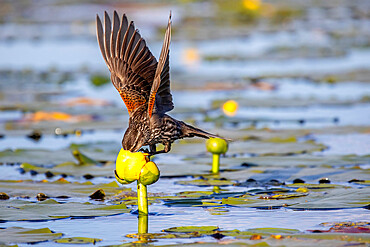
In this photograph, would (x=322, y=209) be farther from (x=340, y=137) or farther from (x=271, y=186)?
(x=340, y=137)

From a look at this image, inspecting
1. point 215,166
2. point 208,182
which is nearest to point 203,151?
point 215,166

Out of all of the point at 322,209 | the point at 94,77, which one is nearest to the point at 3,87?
the point at 94,77

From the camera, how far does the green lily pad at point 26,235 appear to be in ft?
17.2

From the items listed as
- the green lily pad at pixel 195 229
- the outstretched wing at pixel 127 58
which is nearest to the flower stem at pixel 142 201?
the green lily pad at pixel 195 229

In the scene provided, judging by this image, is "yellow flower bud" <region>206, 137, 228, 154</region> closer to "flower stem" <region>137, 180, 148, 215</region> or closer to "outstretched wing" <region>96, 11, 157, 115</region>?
"outstretched wing" <region>96, 11, 157, 115</region>

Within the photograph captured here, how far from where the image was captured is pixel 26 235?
5340mm

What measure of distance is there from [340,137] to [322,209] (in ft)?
13.1

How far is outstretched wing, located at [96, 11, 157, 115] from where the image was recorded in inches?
263

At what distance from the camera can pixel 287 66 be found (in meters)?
18.4

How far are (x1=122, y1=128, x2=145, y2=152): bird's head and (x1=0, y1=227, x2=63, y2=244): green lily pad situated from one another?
2.90 ft

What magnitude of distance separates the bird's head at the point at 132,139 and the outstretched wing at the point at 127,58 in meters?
0.58

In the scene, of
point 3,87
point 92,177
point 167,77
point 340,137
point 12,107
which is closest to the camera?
point 167,77

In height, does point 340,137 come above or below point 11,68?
below

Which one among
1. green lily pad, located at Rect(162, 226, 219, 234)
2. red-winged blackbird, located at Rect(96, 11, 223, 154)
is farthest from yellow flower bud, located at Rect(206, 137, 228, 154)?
green lily pad, located at Rect(162, 226, 219, 234)
